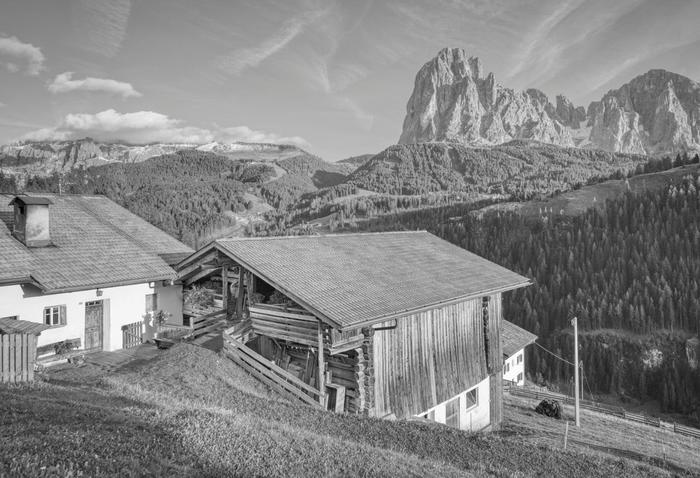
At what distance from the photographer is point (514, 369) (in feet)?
164

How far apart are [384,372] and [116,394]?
31.4 ft

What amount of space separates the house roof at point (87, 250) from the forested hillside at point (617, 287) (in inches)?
3177

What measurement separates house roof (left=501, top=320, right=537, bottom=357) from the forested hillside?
142 ft

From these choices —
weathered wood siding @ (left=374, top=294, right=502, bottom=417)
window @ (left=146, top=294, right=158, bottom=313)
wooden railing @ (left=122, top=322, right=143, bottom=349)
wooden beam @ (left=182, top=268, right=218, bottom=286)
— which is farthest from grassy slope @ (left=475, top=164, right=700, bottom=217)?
wooden railing @ (left=122, top=322, right=143, bottom=349)

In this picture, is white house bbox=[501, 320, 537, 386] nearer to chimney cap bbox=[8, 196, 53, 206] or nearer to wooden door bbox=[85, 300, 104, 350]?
wooden door bbox=[85, 300, 104, 350]

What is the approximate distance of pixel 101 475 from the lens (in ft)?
20.6

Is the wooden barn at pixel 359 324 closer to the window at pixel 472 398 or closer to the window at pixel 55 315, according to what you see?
the window at pixel 472 398

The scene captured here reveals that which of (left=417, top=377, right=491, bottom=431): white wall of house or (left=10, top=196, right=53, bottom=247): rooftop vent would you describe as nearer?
(left=417, top=377, right=491, bottom=431): white wall of house

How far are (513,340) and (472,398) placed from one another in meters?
25.5

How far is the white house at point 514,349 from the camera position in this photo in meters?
44.3

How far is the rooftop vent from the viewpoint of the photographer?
21.2m

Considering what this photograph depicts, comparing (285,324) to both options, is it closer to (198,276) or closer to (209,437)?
(198,276)

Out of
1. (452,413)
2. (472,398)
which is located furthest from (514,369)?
(452,413)

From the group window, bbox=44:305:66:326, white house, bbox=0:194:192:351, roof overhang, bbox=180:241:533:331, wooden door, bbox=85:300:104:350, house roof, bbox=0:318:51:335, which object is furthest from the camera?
wooden door, bbox=85:300:104:350
